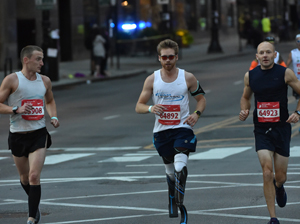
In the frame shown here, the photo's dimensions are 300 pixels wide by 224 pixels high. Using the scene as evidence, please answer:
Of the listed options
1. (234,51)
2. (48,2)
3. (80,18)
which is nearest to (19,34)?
(80,18)

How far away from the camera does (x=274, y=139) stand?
7352 mm

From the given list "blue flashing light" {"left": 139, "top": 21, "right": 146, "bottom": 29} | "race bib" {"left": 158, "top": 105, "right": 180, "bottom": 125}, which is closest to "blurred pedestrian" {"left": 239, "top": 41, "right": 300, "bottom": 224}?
"race bib" {"left": 158, "top": 105, "right": 180, "bottom": 125}

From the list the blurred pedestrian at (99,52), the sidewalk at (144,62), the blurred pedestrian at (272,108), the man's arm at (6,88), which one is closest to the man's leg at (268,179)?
the blurred pedestrian at (272,108)

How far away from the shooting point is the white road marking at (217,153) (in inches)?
478

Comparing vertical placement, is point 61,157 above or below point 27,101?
below

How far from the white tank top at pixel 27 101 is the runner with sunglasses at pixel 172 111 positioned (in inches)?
40.6

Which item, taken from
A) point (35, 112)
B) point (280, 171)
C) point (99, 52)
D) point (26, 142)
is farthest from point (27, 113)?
point (99, 52)

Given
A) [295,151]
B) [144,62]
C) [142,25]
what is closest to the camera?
[295,151]

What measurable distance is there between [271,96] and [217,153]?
5217 mm

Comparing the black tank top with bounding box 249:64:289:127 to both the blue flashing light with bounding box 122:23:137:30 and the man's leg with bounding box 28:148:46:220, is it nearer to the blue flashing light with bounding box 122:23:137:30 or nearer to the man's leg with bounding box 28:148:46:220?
the man's leg with bounding box 28:148:46:220

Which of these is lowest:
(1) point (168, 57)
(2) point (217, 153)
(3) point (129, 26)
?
(2) point (217, 153)

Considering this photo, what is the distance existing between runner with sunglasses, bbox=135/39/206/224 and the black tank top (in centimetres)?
62

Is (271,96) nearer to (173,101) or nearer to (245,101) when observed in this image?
(245,101)

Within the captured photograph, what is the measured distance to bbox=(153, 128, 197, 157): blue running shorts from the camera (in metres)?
7.38
